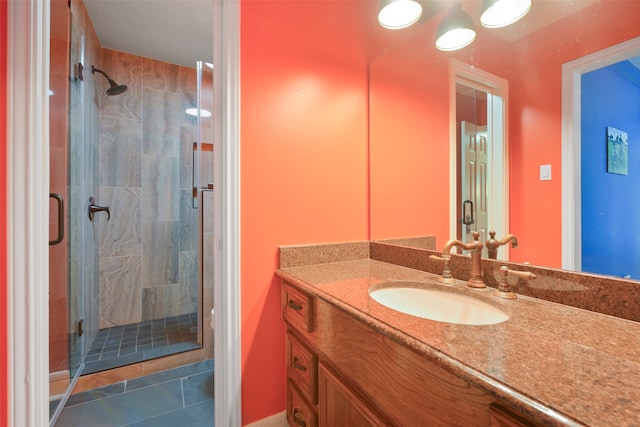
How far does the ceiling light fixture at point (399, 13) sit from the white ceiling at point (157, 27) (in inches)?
50.5

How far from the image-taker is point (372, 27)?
163 centimetres

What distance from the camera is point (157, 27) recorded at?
217 cm

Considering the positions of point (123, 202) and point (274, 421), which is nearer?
point (274, 421)

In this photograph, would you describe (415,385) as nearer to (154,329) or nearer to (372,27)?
(372,27)

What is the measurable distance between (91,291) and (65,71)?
62.5 inches

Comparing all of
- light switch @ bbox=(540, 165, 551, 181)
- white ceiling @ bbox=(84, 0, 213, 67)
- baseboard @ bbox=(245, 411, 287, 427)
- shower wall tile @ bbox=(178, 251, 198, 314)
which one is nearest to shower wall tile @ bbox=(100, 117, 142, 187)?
white ceiling @ bbox=(84, 0, 213, 67)

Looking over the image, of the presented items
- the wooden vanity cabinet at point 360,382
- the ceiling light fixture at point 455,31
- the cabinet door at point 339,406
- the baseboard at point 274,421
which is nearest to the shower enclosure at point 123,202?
the baseboard at point 274,421

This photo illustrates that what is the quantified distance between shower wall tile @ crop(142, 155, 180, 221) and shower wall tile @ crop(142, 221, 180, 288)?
0.09m

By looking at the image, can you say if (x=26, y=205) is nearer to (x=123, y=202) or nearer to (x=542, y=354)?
(x=542, y=354)

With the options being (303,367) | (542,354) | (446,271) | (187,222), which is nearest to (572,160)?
(446,271)

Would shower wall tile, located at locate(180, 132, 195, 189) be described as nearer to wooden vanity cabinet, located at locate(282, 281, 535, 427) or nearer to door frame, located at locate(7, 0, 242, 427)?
door frame, located at locate(7, 0, 242, 427)

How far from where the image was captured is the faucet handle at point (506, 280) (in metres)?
0.86

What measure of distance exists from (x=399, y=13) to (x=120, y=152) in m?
2.53

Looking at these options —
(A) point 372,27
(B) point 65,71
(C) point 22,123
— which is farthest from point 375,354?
(B) point 65,71
